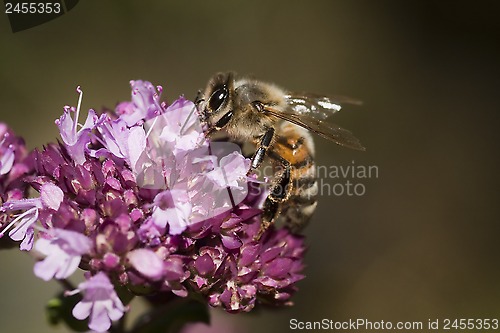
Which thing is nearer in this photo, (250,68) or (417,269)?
(417,269)

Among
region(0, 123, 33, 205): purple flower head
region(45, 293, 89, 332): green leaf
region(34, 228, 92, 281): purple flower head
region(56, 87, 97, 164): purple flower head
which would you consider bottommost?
region(45, 293, 89, 332): green leaf

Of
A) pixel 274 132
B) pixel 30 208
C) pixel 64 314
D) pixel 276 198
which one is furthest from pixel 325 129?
pixel 64 314

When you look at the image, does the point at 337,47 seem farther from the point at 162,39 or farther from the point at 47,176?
the point at 47,176

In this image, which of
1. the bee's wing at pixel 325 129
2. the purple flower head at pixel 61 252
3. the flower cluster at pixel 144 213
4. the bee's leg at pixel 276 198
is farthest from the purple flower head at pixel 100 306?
the bee's wing at pixel 325 129

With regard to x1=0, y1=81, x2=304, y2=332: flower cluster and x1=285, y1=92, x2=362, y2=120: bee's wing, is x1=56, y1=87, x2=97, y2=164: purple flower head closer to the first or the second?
x1=0, y1=81, x2=304, y2=332: flower cluster

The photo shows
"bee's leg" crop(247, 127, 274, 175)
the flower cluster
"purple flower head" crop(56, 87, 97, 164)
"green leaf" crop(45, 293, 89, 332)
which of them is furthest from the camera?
"green leaf" crop(45, 293, 89, 332)

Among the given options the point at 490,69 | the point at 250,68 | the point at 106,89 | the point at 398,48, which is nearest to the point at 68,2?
the point at 106,89

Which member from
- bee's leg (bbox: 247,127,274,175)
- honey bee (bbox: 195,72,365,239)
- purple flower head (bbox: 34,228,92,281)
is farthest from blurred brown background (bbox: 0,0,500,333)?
purple flower head (bbox: 34,228,92,281)

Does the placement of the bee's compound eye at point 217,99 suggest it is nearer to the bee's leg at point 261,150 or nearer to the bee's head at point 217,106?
the bee's head at point 217,106

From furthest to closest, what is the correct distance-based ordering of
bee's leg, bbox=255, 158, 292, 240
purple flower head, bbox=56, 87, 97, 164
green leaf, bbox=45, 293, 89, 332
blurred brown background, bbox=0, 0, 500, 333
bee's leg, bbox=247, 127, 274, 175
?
blurred brown background, bbox=0, 0, 500, 333
green leaf, bbox=45, 293, 89, 332
bee's leg, bbox=255, 158, 292, 240
bee's leg, bbox=247, 127, 274, 175
purple flower head, bbox=56, 87, 97, 164
